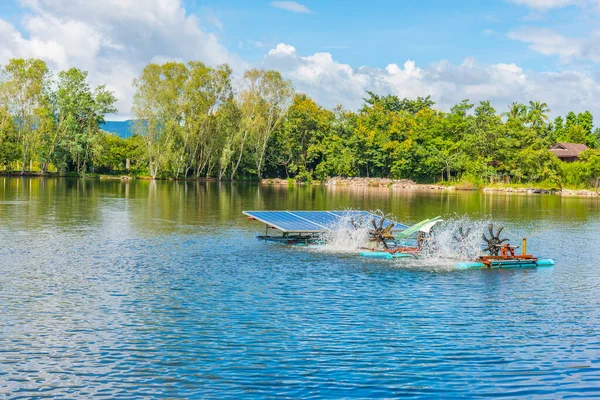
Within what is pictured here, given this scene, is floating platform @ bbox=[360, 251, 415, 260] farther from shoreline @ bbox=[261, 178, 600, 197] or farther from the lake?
shoreline @ bbox=[261, 178, 600, 197]

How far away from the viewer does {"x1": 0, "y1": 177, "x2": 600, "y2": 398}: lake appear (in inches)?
544

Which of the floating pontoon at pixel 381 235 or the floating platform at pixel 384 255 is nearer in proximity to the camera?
the floating pontoon at pixel 381 235

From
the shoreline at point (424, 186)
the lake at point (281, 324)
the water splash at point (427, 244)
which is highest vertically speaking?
Answer: the shoreline at point (424, 186)

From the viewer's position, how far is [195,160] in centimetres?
14225

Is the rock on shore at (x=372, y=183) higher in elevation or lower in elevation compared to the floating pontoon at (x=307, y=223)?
higher

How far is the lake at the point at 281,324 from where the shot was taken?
45.3 feet

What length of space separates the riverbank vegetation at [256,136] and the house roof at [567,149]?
10.4ft

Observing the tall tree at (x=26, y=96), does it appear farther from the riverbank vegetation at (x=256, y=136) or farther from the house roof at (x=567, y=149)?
the house roof at (x=567, y=149)

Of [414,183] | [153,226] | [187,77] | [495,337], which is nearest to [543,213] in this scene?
[153,226]

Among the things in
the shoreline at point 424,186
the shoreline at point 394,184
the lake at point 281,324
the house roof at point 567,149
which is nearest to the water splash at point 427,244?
the lake at point 281,324

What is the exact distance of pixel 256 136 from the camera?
475 ft

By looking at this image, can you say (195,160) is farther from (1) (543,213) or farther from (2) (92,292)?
(2) (92,292)

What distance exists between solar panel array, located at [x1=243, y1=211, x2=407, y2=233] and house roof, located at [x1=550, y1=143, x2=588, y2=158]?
4262 inches

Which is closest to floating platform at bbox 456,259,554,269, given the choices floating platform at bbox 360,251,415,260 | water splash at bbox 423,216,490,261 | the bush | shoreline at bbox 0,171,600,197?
water splash at bbox 423,216,490,261
